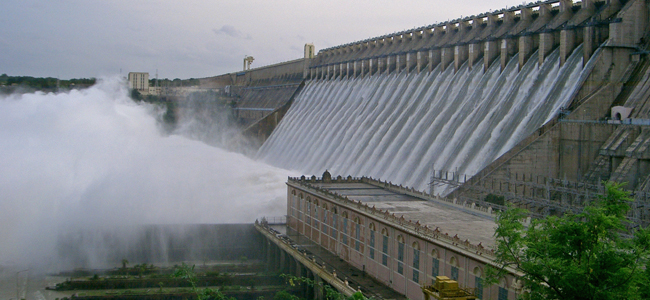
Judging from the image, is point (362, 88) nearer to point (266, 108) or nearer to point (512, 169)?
point (266, 108)

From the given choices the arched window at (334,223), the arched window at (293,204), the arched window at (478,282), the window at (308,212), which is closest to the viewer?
the arched window at (478,282)

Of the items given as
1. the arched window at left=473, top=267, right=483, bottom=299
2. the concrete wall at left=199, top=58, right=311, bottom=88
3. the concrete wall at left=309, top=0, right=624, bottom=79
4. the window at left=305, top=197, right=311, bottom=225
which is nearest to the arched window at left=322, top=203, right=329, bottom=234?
the window at left=305, top=197, right=311, bottom=225

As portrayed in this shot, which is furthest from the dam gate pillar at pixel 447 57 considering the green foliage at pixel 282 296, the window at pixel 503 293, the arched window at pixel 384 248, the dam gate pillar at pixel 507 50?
the window at pixel 503 293

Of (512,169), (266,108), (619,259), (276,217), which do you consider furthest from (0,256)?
(266,108)

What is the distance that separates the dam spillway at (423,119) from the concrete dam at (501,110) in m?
0.10

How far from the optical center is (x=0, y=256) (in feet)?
111

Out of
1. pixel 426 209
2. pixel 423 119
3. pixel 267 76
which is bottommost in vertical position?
pixel 426 209

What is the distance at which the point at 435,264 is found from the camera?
21922mm

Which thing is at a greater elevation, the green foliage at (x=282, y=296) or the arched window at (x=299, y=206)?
the arched window at (x=299, y=206)

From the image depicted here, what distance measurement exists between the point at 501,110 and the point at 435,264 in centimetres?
1835

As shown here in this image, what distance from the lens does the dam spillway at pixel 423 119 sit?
35969mm

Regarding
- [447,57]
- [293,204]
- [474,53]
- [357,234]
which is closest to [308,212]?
[293,204]

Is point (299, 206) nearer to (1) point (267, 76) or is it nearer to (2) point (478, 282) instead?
(2) point (478, 282)

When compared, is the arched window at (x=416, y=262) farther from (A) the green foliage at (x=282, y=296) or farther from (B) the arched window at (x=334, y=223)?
(B) the arched window at (x=334, y=223)
